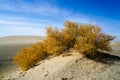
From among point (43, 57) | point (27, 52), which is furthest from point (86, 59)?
point (27, 52)

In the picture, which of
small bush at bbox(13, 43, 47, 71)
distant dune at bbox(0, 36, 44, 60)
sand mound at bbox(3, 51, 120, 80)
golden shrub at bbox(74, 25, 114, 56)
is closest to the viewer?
sand mound at bbox(3, 51, 120, 80)

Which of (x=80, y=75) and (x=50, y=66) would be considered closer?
(x=80, y=75)

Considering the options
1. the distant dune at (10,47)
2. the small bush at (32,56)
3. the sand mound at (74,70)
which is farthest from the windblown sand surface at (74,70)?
the distant dune at (10,47)

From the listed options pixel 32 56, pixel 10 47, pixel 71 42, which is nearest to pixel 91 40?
pixel 71 42

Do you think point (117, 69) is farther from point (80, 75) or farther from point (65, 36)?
point (65, 36)

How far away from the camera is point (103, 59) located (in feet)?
60.9

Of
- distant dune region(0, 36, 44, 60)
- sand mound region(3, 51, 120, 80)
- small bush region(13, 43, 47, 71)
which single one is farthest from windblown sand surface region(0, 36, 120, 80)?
distant dune region(0, 36, 44, 60)

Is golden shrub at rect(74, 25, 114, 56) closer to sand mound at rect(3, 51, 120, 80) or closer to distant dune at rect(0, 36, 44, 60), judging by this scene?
sand mound at rect(3, 51, 120, 80)

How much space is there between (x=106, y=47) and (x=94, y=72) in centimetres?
335

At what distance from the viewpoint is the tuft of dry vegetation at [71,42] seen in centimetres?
1788

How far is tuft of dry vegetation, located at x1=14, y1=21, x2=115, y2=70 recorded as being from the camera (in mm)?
17875

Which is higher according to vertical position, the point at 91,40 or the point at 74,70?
the point at 91,40

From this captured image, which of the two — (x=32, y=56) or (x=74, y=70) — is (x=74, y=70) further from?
(x=32, y=56)

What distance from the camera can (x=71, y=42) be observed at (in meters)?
19.8
